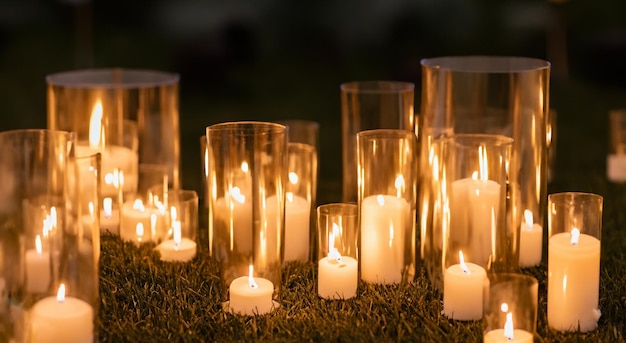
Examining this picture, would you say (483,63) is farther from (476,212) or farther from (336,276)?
(336,276)

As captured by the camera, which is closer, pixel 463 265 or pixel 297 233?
pixel 463 265

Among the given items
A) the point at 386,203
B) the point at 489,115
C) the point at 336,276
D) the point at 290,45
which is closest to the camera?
the point at 336,276

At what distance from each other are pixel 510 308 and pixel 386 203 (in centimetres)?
54

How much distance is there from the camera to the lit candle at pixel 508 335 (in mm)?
2027

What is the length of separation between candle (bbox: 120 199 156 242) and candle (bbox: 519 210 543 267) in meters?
1.13

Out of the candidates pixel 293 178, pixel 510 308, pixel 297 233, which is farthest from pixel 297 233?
pixel 510 308

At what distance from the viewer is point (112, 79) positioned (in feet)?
11.2

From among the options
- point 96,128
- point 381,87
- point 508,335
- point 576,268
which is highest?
point 381,87

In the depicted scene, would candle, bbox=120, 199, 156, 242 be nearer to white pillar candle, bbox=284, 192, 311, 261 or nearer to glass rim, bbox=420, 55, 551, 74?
white pillar candle, bbox=284, 192, 311, 261

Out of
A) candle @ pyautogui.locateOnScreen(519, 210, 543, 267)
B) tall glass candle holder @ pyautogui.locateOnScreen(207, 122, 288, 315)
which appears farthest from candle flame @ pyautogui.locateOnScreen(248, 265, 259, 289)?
candle @ pyautogui.locateOnScreen(519, 210, 543, 267)

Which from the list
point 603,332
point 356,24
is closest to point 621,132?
point 603,332

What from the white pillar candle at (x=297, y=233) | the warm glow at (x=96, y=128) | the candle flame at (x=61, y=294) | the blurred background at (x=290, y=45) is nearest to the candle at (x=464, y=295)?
the white pillar candle at (x=297, y=233)

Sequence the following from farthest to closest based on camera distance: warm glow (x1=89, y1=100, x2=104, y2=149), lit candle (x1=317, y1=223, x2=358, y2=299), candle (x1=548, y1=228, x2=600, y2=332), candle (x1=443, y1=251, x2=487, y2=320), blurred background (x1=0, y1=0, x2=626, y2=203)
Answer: blurred background (x1=0, y1=0, x2=626, y2=203), warm glow (x1=89, y1=100, x2=104, y2=149), lit candle (x1=317, y1=223, x2=358, y2=299), candle (x1=443, y1=251, x2=487, y2=320), candle (x1=548, y1=228, x2=600, y2=332)

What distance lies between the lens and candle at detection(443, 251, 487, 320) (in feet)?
7.47
